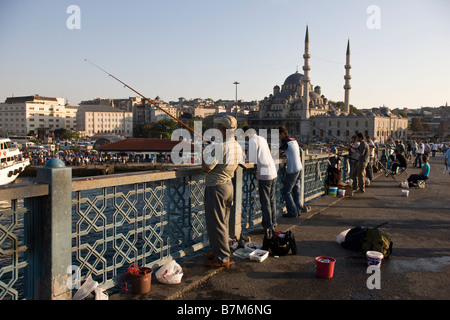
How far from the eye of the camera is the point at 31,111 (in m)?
116

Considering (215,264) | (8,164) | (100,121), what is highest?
(100,121)

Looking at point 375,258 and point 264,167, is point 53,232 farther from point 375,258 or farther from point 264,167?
point 375,258

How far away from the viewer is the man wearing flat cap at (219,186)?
12.5ft

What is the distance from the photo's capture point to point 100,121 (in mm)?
123000

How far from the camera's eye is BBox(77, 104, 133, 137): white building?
120 meters

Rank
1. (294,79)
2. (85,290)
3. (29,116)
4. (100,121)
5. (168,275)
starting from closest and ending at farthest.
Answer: (85,290)
(168,275)
(29,116)
(294,79)
(100,121)

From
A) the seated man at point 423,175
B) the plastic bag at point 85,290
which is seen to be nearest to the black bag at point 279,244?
the plastic bag at point 85,290

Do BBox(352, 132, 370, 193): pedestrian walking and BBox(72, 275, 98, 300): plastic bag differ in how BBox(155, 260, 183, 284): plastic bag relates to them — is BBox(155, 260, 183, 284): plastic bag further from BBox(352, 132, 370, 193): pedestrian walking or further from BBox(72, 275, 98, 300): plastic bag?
BBox(352, 132, 370, 193): pedestrian walking

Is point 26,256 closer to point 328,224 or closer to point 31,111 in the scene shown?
point 328,224

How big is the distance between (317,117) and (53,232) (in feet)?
362

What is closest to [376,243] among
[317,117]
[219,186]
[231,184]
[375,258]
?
[375,258]

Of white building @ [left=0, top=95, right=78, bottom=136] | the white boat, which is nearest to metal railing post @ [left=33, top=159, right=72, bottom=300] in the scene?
the white boat

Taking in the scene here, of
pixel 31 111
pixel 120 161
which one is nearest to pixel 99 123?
pixel 31 111

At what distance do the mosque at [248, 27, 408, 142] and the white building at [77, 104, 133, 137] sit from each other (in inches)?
1738
